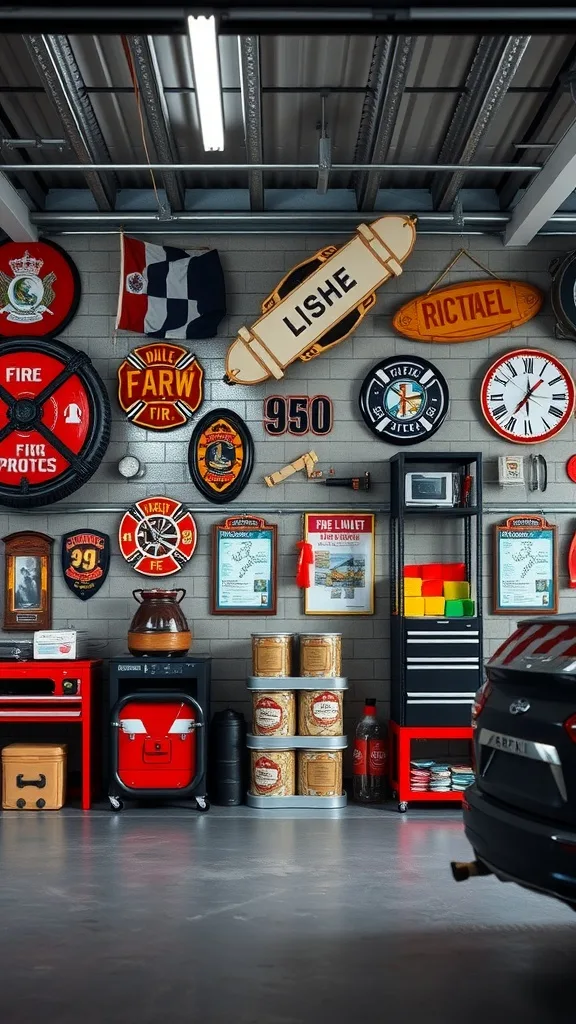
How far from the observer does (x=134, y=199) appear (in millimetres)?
7160

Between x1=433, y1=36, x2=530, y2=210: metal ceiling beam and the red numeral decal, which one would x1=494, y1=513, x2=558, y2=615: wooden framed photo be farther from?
x1=433, y1=36, x2=530, y2=210: metal ceiling beam

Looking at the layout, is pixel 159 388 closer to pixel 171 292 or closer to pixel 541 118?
pixel 171 292

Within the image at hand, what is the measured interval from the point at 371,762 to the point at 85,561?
93.3 inches

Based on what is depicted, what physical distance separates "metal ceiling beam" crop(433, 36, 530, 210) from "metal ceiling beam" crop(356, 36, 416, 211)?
37 cm

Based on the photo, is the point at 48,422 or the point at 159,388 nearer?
the point at 48,422

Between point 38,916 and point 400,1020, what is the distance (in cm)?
173

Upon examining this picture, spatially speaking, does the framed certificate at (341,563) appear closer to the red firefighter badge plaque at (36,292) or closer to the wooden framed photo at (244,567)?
the wooden framed photo at (244,567)

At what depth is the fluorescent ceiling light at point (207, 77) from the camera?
3460mm

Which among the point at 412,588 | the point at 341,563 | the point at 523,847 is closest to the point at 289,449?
the point at 341,563

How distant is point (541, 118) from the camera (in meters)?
5.95

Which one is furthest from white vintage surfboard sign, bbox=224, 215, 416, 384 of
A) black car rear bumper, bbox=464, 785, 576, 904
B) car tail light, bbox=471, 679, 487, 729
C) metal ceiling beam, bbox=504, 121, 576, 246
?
black car rear bumper, bbox=464, 785, 576, 904

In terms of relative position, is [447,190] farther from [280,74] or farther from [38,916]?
[38,916]

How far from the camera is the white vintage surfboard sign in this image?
668cm

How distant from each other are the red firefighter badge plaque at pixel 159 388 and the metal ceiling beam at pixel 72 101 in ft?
3.67
